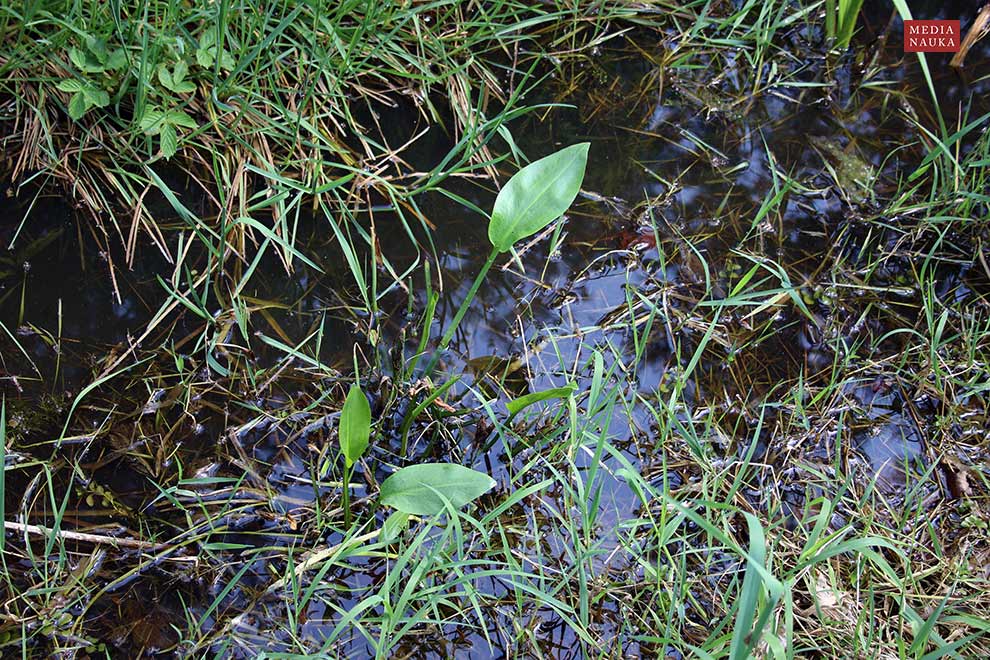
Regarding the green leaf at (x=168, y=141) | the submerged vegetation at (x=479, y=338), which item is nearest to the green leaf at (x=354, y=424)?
the submerged vegetation at (x=479, y=338)

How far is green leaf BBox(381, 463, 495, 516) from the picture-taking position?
1256 millimetres

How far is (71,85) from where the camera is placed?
1652mm

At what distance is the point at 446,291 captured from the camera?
70.3 inches

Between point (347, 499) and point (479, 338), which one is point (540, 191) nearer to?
point (479, 338)

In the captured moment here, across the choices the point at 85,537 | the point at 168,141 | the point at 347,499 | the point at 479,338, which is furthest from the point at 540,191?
the point at 85,537

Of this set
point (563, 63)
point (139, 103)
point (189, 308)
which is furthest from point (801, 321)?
point (139, 103)

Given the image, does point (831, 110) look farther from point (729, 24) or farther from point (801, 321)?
Result: point (801, 321)

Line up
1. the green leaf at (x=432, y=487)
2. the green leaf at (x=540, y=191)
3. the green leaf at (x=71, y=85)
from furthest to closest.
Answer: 1. the green leaf at (x=71, y=85)
2. the green leaf at (x=540, y=191)
3. the green leaf at (x=432, y=487)

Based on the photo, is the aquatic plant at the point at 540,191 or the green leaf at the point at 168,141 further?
the green leaf at the point at 168,141

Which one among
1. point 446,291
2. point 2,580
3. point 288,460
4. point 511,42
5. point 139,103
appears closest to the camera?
point 2,580

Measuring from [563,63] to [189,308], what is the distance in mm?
1158

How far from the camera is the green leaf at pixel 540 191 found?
1359mm

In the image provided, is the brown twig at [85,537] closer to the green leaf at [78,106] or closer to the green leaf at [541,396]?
the green leaf at [541,396]

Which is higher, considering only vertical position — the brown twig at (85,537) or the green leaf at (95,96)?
the green leaf at (95,96)
